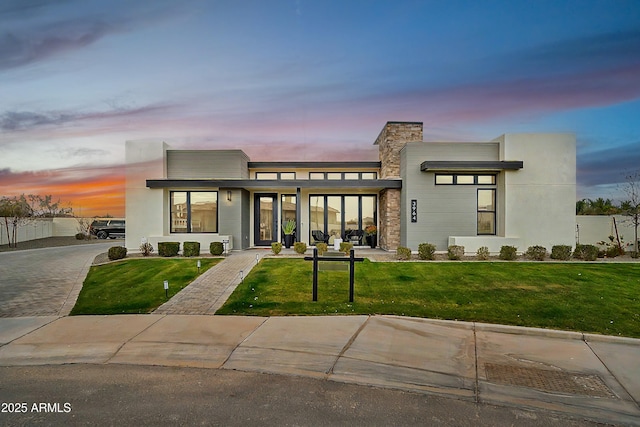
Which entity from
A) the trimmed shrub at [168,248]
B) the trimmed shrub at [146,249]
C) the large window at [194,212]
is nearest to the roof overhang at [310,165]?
the large window at [194,212]

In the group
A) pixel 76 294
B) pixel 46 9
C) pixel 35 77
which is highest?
pixel 46 9

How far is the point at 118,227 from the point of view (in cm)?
3061

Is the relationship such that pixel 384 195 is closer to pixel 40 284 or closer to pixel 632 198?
pixel 632 198

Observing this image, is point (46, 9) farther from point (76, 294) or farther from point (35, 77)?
point (76, 294)

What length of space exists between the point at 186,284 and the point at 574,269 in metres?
12.0

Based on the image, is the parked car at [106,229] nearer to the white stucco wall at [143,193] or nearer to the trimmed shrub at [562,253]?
the white stucco wall at [143,193]

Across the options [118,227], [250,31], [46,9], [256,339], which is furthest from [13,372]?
[118,227]

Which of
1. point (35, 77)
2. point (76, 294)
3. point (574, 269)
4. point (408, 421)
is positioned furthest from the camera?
point (35, 77)

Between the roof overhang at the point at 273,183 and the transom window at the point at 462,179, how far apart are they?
1836 millimetres

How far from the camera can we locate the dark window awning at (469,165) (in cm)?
1504

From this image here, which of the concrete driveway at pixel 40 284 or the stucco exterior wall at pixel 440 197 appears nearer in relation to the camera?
the concrete driveway at pixel 40 284

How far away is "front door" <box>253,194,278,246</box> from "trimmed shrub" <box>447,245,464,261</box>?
29.2ft

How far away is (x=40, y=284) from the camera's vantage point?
10.5 metres

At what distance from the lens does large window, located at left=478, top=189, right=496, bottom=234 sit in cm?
1595
